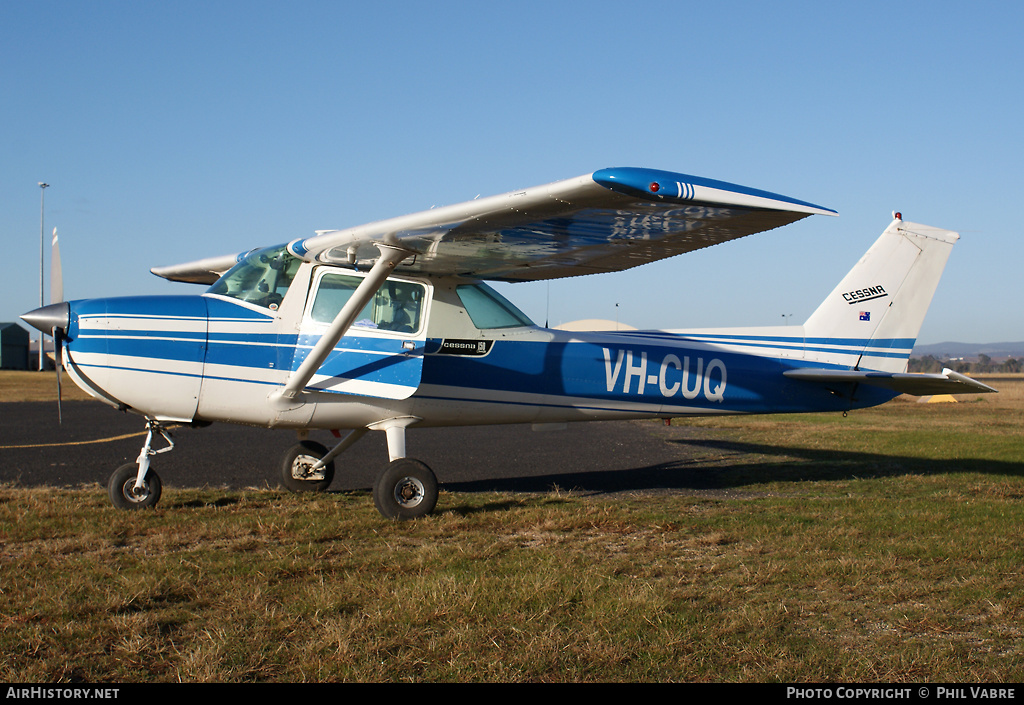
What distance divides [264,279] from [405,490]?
2.33 metres

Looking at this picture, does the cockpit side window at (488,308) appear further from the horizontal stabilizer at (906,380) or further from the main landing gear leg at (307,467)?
the horizontal stabilizer at (906,380)

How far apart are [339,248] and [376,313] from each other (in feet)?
2.90

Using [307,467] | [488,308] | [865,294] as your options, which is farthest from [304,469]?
[865,294]

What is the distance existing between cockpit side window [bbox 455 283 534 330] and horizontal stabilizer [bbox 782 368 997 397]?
3.35 metres

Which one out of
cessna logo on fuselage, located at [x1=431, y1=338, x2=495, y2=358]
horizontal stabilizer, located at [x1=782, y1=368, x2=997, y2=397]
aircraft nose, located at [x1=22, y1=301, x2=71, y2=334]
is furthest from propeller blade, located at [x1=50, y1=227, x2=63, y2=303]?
horizontal stabilizer, located at [x1=782, y1=368, x2=997, y2=397]

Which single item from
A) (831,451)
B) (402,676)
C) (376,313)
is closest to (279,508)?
(376,313)

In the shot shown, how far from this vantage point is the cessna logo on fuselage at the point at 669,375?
323 inches

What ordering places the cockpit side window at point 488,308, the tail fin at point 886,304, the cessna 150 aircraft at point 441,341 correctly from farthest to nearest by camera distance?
the tail fin at point 886,304 → the cockpit side window at point 488,308 → the cessna 150 aircraft at point 441,341

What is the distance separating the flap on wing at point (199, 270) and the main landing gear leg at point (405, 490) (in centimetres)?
342

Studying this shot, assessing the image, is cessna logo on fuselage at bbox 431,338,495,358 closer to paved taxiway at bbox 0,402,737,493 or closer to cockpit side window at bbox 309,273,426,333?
cockpit side window at bbox 309,273,426,333

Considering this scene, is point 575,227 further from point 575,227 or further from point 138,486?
point 138,486

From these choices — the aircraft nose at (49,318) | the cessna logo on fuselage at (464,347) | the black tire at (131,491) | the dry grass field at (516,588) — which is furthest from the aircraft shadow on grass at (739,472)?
the aircraft nose at (49,318)
